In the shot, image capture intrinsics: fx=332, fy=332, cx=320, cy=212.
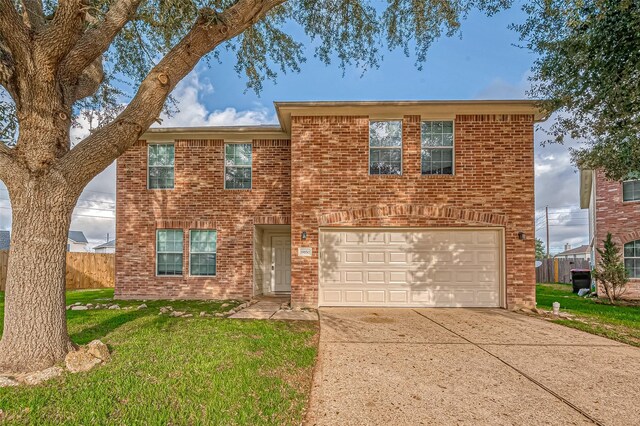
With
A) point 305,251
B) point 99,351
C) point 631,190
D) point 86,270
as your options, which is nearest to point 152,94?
point 99,351

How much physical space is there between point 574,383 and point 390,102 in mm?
6426

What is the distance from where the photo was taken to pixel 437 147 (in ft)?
27.7

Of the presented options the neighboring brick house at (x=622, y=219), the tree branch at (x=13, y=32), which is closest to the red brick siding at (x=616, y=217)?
the neighboring brick house at (x=622, y=219)

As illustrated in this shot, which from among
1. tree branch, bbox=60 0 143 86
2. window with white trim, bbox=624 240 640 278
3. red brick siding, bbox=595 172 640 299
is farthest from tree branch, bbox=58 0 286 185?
window with white trim, bbox=624 240 640 278

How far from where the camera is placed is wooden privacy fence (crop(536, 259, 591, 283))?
19578 millimetres

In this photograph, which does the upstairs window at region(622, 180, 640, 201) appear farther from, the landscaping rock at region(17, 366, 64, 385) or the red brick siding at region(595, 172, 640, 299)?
the landscaping rock at region(17, 366, 64, 385)

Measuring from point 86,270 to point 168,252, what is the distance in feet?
24.8

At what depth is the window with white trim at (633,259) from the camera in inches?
490

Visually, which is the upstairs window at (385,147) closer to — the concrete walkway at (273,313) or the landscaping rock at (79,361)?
the concrete walkway at (273,313)

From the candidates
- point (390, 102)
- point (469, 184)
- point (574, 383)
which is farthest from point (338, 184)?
point (574, 383)

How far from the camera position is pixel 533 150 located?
823 centimetres

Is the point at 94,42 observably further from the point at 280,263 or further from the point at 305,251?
the point at 280,263

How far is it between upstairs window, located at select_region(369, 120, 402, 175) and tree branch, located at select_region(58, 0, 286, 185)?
4127 millimetres

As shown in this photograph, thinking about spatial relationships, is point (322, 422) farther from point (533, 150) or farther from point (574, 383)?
point (533, 150)
